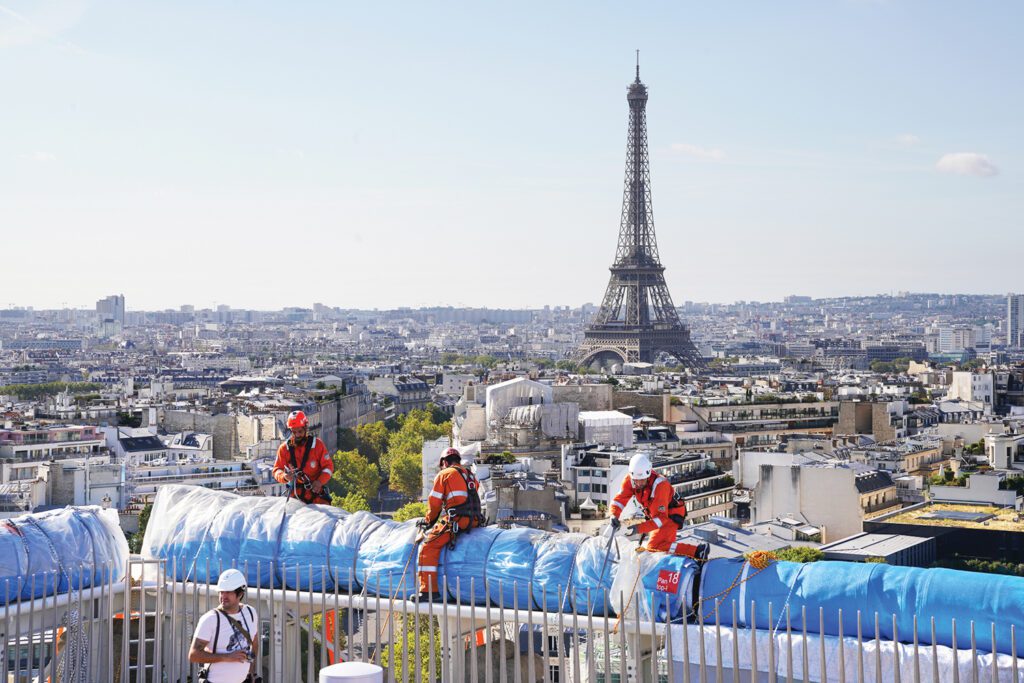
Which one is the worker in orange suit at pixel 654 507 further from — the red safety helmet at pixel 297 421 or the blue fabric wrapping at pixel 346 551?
the red safety helmet at pixel 297 421

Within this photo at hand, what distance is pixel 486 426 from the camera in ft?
140

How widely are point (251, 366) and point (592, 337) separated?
4285 cm

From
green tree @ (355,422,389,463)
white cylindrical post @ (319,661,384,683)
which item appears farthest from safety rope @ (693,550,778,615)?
green tree @ (355,422,389,463)

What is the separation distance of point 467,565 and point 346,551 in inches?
29.8

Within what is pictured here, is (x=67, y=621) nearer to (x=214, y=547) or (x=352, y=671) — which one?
(x=214, y=547)

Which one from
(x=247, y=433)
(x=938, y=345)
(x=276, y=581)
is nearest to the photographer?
(x=276, y=581)

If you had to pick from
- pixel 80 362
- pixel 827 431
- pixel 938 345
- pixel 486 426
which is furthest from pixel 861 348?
pixel 486 426

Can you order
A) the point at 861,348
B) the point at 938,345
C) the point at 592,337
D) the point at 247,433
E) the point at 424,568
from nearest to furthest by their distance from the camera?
the point at 424,568
the point at 247,433
the point at 592,337
the point at 861,348
the point at 938,345

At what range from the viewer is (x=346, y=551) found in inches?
339

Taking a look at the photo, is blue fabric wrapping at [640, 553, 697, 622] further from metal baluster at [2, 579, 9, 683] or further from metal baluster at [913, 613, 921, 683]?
metal baluster at [2, 579, 9, 683]

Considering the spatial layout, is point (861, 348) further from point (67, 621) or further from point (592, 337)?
point (67, 621)

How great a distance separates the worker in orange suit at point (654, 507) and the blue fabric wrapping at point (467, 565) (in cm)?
78

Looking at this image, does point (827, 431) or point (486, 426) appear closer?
point (486, 426)

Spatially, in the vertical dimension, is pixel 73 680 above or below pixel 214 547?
below
